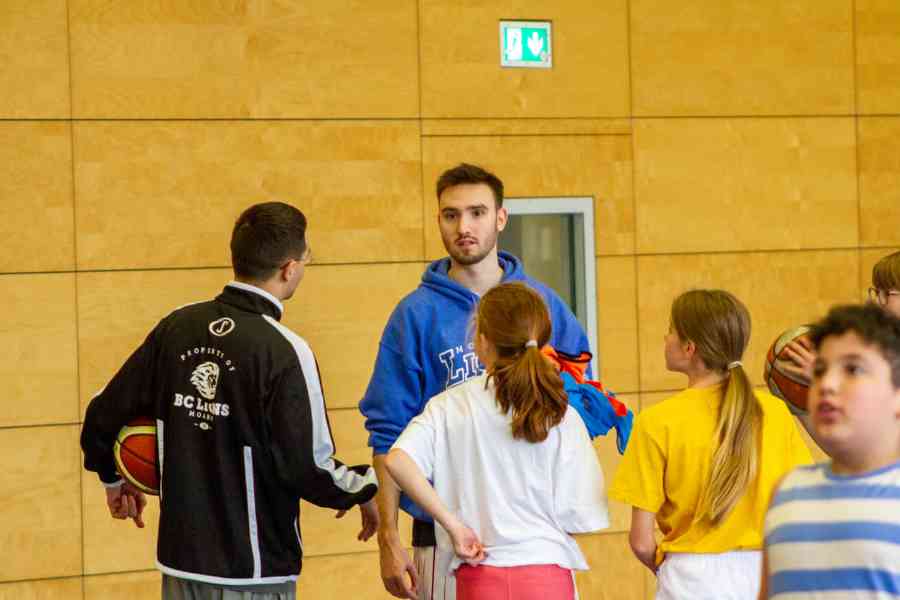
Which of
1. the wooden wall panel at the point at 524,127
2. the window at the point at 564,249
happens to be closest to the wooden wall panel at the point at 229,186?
the wooden wall panel at the point at 524,127

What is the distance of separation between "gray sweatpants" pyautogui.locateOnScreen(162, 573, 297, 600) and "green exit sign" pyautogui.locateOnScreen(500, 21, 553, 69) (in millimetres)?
2886

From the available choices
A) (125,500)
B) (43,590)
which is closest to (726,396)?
(125,500)

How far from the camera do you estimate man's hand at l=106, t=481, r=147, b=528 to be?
3367 mm

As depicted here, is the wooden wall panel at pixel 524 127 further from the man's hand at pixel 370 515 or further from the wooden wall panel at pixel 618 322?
the man's hand at pixel 370 515

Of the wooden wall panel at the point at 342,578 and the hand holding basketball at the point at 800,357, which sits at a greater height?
the hand holding basketball at the point at 800,357

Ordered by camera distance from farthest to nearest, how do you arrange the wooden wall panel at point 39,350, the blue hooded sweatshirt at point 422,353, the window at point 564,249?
the window at point 564,249 < the wooden wall panel at point 39,350 < the blue hooded sweatshirt at point 422,353

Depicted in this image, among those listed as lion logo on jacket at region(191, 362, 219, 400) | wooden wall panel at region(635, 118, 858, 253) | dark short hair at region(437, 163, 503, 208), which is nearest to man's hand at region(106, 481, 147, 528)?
lion logo on jacket at region(191, 362, 219, 400)

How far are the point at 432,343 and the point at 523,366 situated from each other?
2.11 ft

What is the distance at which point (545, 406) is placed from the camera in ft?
9.35

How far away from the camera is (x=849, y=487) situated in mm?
2006

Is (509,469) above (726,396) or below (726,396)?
below

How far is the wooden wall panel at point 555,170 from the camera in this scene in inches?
208

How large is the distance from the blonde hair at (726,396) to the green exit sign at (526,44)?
2486mm

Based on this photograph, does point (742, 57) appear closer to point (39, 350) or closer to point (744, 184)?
point (744, 184)
